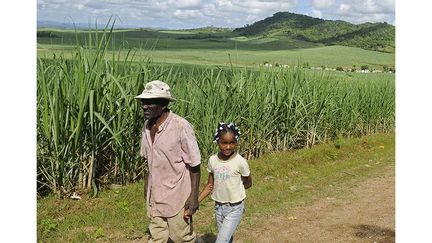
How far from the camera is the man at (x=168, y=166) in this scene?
125 inches

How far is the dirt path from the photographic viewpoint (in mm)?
4816

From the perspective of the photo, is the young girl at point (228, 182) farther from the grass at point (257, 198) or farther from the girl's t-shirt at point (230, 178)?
the grass at point (257, 198)

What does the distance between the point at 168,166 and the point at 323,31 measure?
7028 centimetres

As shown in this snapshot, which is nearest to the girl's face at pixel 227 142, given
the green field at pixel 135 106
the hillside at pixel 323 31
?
the green field at pixel 135 106

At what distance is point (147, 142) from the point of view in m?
3.33

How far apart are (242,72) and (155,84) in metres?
5.51

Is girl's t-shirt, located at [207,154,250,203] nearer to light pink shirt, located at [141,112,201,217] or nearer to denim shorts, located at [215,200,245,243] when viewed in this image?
denim shorts, located at [215,200,245,243]

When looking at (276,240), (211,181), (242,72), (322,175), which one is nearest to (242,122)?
(242,72)

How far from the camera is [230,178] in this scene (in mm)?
3424

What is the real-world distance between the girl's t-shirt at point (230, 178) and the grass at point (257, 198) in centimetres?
149

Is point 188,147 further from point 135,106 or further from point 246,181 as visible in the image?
point 135,106

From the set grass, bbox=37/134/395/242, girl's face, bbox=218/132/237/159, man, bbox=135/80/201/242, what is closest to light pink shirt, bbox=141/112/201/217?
man, bbox=135/80/201/242

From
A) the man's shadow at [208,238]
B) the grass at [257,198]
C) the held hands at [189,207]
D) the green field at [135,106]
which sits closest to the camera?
the held hands at [189,207]

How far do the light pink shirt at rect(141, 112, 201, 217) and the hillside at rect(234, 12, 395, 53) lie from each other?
5438 centimetres
